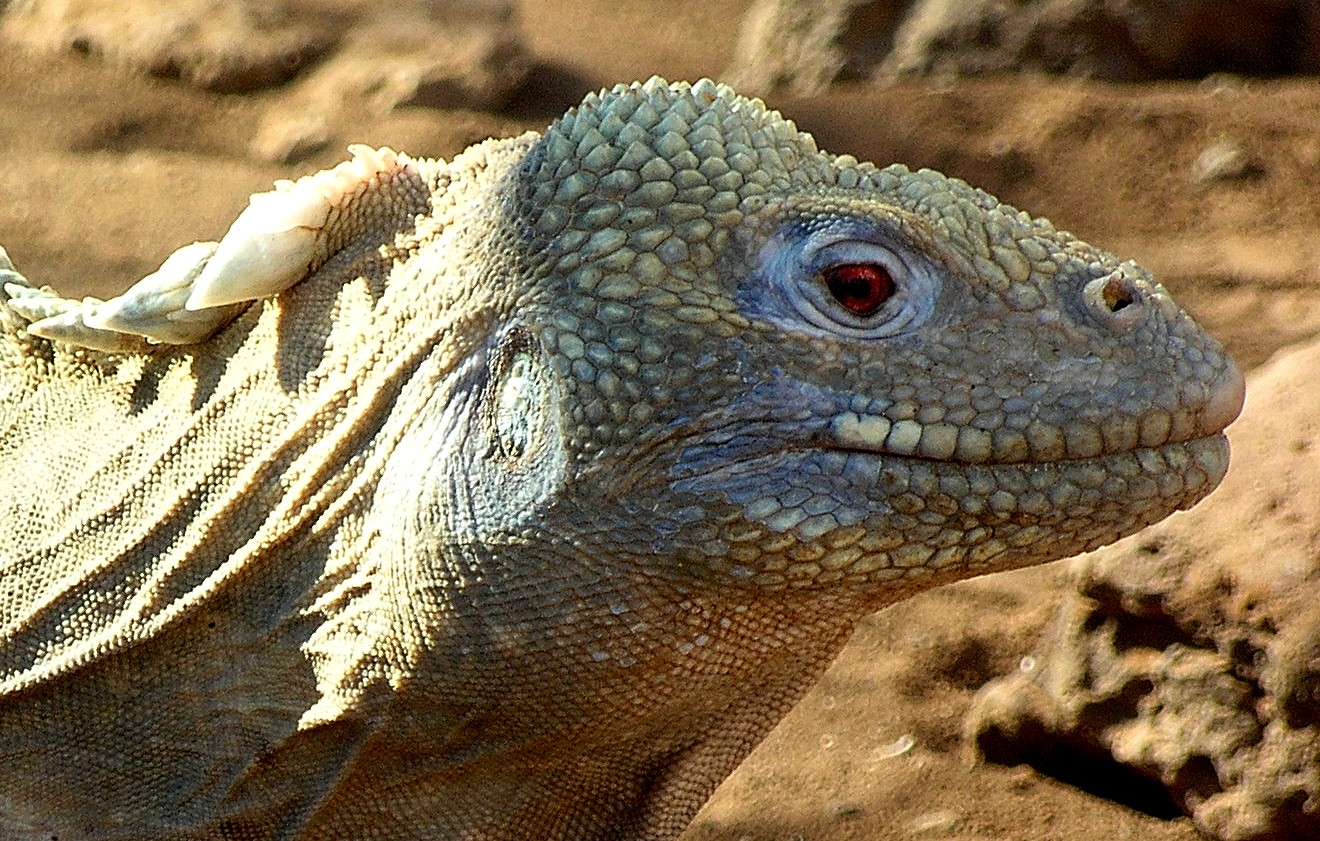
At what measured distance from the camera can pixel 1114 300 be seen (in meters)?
2.95

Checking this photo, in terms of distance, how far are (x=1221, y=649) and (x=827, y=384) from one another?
2.05m

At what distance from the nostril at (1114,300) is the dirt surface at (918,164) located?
1771mm

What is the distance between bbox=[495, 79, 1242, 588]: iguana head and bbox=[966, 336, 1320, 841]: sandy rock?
Answer: 4.91 ft

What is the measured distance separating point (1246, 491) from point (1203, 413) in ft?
5.65

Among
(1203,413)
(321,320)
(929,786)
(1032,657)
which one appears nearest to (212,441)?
(321,320)

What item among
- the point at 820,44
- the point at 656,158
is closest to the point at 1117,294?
the point at 656,158

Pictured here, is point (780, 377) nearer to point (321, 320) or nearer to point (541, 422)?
point (541, 422)

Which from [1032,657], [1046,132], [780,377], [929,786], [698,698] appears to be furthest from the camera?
[1046,132]

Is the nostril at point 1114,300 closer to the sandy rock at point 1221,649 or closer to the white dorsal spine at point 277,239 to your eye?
the white dorsal spine at point 277,239

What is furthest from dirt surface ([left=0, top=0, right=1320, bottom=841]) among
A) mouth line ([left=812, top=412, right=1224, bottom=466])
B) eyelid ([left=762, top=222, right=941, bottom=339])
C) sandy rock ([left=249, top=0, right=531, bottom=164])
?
eyelid ([left=762, top=222, right=941, bottom=339])

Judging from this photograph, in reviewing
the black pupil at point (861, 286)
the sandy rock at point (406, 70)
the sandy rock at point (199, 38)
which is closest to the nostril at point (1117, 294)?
the black pupil at point (861, 286)

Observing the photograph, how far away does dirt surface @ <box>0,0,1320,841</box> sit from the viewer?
4.93 meters

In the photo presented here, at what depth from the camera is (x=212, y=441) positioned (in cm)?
331

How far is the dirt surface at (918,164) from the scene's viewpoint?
493 centimetres
